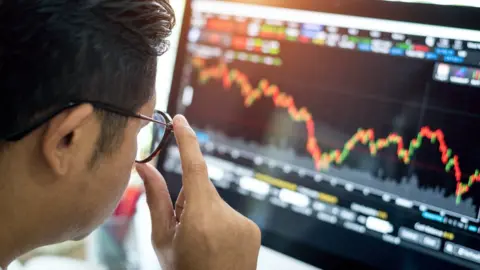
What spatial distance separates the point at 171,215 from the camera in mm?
765

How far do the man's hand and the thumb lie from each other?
0.06m

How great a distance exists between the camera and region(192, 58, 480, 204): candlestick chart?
0.70m

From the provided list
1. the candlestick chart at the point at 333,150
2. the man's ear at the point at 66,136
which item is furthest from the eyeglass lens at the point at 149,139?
the man's ear at the point at 66,136

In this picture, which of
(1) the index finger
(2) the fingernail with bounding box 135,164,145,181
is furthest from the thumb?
(1) the index finger

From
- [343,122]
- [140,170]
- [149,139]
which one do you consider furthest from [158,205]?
[343,122]

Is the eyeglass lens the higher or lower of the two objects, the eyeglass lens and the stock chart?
the lower

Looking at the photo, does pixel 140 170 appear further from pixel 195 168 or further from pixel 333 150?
pixel 333 150

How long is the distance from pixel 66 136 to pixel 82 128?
0.06ft

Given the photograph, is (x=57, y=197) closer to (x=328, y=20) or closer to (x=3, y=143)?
(x=3, y=143)

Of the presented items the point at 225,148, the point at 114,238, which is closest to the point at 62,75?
the point at 225,148

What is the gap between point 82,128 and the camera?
551mm

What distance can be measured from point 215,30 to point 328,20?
0.69 feet

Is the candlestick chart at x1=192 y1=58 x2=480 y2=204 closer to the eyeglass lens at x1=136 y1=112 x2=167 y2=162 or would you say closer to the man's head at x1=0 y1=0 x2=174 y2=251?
the eyeglass lens at x1=136 y1=112 x2=167 y2=162

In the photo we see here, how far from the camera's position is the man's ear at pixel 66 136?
0.53 meters
